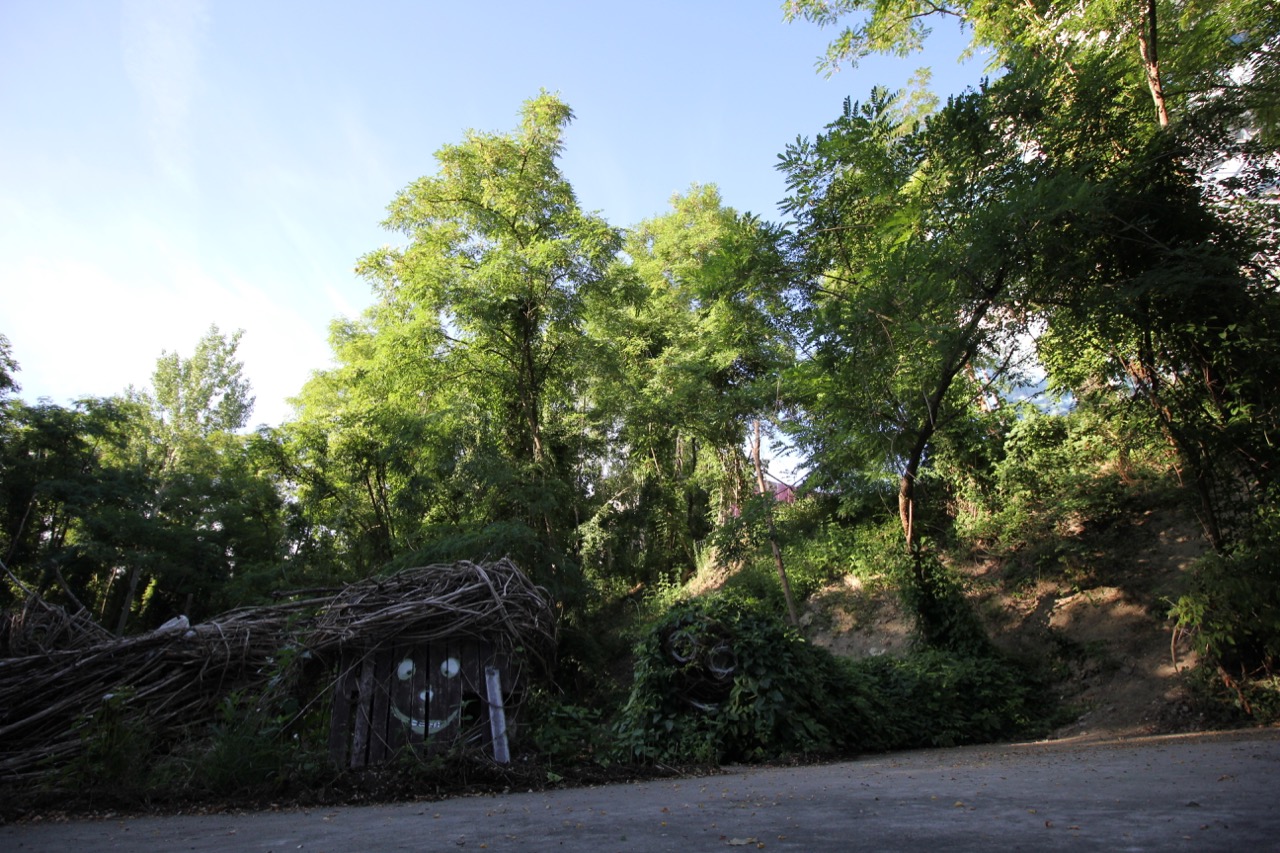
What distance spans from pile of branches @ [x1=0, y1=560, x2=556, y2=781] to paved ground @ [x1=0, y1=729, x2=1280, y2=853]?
4.24 feet

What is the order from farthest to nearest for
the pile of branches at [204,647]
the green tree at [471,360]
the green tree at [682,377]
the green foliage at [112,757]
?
1. the green tree at [471,360]
2. the green tree at [682,377]
3. the pile of branches at [204,647]
4. the green foliage at [112,757]

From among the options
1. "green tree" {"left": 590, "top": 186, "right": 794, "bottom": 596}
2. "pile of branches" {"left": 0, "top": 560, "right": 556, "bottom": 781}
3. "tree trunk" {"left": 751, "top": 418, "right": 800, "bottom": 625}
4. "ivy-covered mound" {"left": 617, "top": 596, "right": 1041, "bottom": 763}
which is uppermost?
"green tree" {"left": 590, "top": 186, "right": 794, "bottom": 596}

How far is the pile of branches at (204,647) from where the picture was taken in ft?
14.9

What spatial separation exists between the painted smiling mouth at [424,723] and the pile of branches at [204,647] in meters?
0.51

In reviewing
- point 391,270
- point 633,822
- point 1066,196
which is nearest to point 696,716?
point 633,822

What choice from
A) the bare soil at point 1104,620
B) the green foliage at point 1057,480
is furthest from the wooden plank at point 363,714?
the green foliage at point 1057,480

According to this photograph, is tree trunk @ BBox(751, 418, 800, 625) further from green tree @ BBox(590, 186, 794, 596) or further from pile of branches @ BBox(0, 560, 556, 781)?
pile of branches @ BBox(0, 560, 556, 781)

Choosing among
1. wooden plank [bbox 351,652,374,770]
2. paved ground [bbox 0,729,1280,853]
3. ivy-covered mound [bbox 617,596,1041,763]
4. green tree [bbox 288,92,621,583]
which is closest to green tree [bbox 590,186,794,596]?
green tree [bbox 288,92,621,583]

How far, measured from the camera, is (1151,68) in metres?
7.58

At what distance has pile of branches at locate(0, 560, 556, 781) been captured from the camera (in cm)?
453

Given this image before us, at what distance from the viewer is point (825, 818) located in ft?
8.65

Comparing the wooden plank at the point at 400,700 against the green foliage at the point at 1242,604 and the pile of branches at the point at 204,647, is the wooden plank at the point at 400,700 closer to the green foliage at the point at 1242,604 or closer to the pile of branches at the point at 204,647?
the pile of branches at the point at 204,647

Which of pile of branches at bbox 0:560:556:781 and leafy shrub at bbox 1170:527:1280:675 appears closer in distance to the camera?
pile of branches at bbox 0:560:556:781

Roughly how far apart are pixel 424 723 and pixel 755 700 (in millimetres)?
3149
